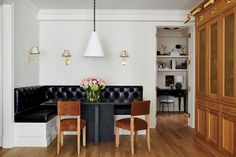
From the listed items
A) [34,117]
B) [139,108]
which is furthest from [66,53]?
[139,108]

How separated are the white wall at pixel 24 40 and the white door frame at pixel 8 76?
10.6 inches

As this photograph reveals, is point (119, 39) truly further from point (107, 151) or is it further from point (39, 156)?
point (39, 156)

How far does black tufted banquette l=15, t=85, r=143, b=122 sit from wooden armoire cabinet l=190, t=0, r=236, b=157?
164 cm

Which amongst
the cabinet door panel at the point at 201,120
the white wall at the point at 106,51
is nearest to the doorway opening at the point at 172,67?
the white wall at the point at 106,51

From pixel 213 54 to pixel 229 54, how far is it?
0.54 m

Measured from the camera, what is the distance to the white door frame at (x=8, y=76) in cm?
438

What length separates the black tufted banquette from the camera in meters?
4.52

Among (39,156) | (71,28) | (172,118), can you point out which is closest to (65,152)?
(39,156)

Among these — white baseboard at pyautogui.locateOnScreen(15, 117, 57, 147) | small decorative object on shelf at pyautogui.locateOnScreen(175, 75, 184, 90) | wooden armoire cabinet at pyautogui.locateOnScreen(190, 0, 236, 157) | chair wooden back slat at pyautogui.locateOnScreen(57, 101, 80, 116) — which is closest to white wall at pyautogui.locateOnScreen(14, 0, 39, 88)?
white baseboard at pyautogui.locateOnScreen(15, 117, 57, 147)

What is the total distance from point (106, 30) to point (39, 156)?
131 inches

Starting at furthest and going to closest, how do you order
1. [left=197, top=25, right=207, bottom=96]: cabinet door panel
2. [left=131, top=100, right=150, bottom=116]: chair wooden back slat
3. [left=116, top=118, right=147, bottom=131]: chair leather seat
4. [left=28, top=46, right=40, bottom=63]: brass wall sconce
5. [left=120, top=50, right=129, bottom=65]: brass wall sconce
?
[left=120, top=50, right=129, bottom=65]: brass wall sconce, [left=28, top=46, right=40, bottom=63]: brass wall sconce, [left=197, top=25, right=207, bottom=96]: cabinet door panel, [left=116, top=118, right=147, bottom=131]: chair leather seat, [left=131, top=100, right=150, bottom=116]: chair wooden back slat

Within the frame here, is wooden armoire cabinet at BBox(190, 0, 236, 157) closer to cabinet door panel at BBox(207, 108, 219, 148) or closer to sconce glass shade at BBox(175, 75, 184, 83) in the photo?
cabinet door panel at BBox(207, 108, 219, 148)

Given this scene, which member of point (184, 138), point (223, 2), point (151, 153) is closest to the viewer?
point (223, 2)

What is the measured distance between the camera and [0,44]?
440 centimetres
